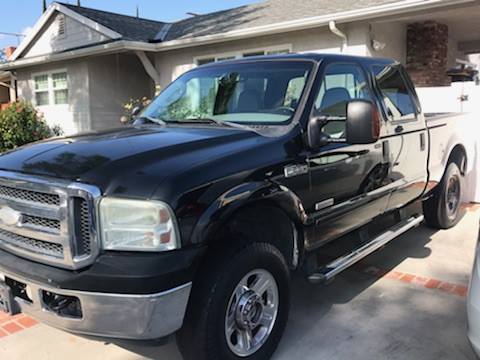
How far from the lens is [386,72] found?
464 cm

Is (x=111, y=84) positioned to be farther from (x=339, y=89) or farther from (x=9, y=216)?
(x=9, y=216)

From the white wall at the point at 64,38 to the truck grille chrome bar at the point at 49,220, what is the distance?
12.2m

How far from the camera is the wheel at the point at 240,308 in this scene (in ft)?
8.45

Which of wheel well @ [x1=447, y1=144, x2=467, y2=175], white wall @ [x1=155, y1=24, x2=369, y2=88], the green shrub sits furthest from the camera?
the green shrub

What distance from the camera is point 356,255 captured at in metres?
3.81

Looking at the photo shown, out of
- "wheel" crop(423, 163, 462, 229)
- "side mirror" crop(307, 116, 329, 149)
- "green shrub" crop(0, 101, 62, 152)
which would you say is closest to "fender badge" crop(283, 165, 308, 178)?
"side mirror" crop(307, 116, 329, 149)

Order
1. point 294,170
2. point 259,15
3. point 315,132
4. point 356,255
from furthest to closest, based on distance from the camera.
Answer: point 259,15
point 356,255
point 315,132
point 294,170

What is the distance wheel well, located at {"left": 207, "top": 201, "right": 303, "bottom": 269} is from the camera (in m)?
2.75

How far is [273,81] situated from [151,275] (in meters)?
2.01

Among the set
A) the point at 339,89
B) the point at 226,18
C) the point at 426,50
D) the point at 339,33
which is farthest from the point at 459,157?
the point at 226,18

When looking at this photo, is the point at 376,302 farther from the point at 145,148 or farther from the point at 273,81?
the point at 145,148

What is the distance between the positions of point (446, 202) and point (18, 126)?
38.7 feet

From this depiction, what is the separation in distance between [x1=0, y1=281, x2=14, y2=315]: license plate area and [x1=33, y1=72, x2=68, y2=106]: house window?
13736 mm

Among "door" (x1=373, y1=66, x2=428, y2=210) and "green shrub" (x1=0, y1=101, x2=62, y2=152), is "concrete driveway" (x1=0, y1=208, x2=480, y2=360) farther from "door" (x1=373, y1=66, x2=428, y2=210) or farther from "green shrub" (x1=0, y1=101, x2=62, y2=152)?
"green shrub" (x1=0, y1=101, x2=62, y2=152)
